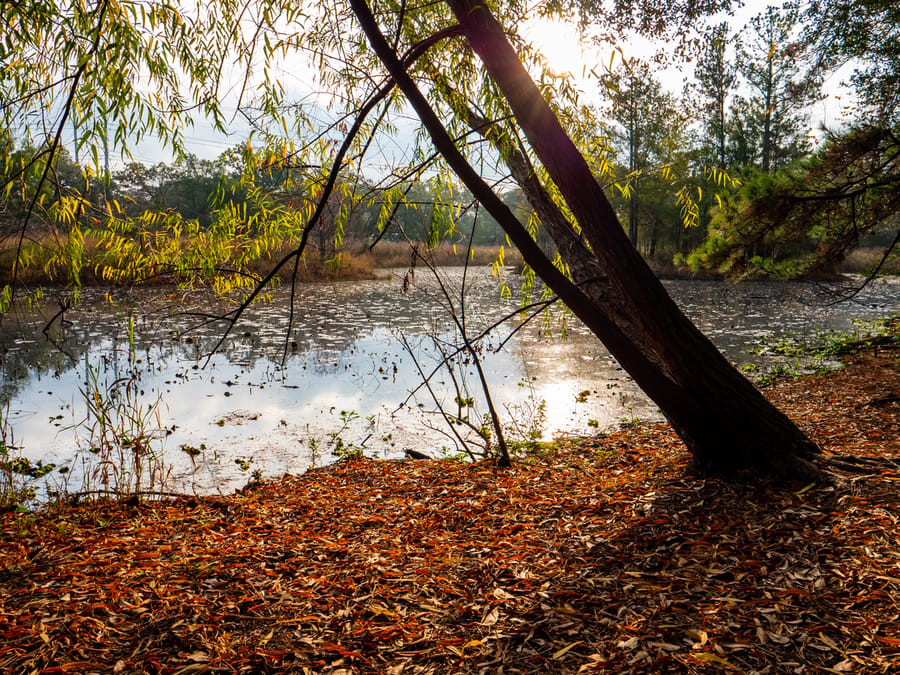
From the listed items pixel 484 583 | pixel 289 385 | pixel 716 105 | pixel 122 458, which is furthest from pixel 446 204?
pixel 716 105

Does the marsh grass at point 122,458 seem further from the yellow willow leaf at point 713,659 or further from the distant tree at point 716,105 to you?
the distant tree at point 716,105

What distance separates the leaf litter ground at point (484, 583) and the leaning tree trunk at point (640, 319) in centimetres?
22

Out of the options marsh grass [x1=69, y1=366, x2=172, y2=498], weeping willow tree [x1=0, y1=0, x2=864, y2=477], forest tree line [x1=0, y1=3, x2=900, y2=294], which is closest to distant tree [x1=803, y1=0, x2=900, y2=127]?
forest tree line [x1=0, y1=3, x2=900, y2=294]

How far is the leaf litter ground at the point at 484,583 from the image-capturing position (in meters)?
1.64

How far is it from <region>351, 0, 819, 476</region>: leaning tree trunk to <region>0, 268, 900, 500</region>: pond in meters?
1.15

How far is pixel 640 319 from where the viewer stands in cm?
265

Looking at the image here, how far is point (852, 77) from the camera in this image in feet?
19.9

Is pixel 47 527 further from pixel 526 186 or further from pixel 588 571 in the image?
pixel 526 186

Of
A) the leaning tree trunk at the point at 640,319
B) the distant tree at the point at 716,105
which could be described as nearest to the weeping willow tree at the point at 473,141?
the leaning tree trunk at the point at 640,319

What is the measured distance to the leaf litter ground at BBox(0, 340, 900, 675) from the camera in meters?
1.64

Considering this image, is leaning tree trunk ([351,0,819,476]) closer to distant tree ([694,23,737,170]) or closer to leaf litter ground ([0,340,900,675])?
leaf litter ground ([0,340,900,675])

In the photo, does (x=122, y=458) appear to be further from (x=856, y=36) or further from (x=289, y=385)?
(x=856, y=36)

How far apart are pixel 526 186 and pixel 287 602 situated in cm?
278

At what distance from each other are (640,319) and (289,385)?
549cm
